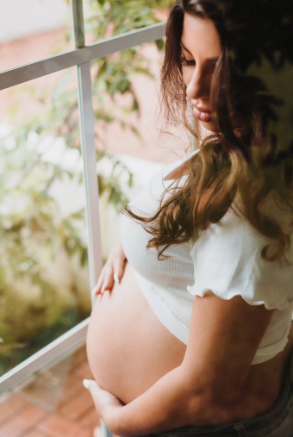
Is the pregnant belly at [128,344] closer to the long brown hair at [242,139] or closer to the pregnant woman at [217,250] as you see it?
the pregnant woman at [217,250]

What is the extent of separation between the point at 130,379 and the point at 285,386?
0.31 metres

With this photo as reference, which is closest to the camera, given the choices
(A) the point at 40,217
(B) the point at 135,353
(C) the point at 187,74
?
(C) the point at 187,74

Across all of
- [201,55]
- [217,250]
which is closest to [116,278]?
[217,250]

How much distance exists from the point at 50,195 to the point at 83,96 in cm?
36

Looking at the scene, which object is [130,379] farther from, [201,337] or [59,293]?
[59,293]

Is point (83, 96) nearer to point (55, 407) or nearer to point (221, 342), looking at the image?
point (221, 342)

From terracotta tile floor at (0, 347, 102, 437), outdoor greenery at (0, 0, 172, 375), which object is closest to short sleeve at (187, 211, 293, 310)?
outdoor greenery at (0, 0, 172, 375)

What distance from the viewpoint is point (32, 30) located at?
0.97 metres

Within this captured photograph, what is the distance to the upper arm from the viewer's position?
62cm

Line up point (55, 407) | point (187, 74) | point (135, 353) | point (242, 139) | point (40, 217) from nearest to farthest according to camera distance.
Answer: point (242, 139)
point (187, 74)
point (135, 353)
point (40, 217)
point (55, 407)

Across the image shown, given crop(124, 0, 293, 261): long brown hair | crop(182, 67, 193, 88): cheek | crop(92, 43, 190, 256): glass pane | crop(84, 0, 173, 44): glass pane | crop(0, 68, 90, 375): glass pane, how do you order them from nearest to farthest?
crop(124, 0, 293, 261): long brown hair → crop(182, 67, 193, 88): cheek → crop(0, 68, 90, 375): glass pane → crop(84, 0, 173, 44): glass pane → crop(92, 43, 190, 256): glass pane

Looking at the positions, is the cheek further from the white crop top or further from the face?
the white crop top

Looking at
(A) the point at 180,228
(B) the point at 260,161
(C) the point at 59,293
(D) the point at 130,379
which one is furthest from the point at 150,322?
(C) the point at 59,293

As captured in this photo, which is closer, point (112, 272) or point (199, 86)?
point (199, 86)
